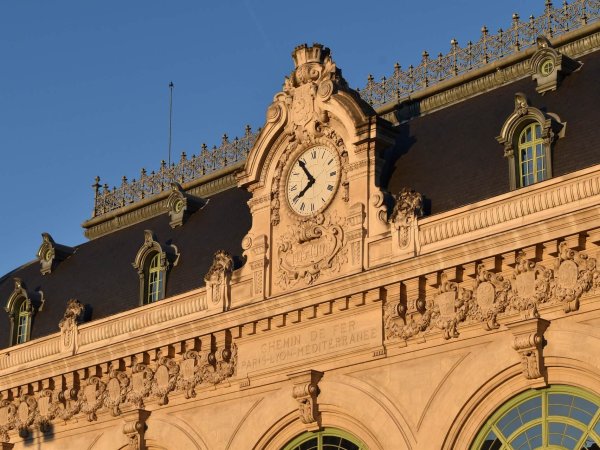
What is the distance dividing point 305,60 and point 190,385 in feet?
32.8

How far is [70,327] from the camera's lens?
48.2 metres

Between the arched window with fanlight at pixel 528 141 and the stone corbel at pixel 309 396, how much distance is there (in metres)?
7.43

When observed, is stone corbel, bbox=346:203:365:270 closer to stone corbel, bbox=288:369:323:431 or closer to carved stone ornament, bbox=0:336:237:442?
stone corbel, bbox=288:369:323:431

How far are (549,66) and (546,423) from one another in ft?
32.3

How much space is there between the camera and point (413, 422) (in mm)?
36688

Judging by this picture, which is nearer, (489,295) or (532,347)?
(532,347)

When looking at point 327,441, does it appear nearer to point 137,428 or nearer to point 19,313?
point 137,428

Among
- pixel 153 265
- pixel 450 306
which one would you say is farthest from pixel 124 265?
pixel 450 306

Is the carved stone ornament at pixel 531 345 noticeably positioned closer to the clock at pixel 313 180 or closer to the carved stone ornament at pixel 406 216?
the carved stone ornament at pixel 406 216

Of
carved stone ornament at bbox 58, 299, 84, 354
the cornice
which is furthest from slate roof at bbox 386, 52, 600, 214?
carved stone ornament at bbox 58, 299, 84, 354

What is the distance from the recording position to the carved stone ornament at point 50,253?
53344 millimetres

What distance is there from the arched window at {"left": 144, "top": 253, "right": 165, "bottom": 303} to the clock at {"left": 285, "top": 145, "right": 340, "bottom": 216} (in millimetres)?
6541

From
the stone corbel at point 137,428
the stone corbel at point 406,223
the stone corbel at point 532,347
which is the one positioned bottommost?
the stone corbel at point 532,347

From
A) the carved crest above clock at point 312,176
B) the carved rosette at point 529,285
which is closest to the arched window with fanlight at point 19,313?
the carved crest above clock at point 312,176
